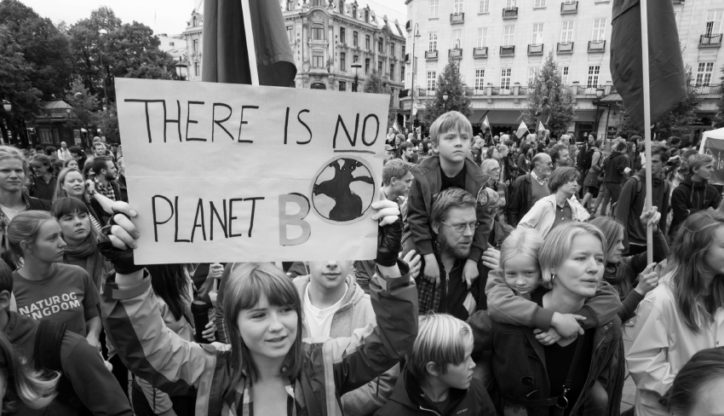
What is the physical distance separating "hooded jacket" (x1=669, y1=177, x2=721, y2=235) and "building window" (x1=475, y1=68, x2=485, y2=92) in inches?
1577

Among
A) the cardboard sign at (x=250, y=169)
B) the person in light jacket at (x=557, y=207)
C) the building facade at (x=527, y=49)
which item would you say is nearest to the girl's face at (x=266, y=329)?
the cardboard sign at (x=250, y=169)

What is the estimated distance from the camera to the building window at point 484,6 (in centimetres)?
4188

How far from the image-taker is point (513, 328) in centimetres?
204

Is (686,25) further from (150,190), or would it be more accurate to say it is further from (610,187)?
(150,190)

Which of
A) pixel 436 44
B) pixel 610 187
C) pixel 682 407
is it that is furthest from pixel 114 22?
pixel 682 407

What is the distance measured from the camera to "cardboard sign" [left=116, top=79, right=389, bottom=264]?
156 cm

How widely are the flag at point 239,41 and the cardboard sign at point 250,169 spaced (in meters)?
1.13

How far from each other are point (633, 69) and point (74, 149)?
48.2 feet

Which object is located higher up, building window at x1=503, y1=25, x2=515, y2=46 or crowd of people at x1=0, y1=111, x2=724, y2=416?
building window at x1=503, y1=25, x2=515, y2=46

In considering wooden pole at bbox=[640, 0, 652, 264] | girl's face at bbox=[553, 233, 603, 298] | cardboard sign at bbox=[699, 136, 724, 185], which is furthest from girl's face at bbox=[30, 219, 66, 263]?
cardboard sign at bbox=[699, 136, 724, 185]

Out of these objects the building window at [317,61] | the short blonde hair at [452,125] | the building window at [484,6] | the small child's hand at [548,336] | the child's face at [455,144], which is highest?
the building window at [484,6]

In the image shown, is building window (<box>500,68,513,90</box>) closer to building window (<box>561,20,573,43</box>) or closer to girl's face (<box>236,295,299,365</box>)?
building window (<box>561,20,573,43</box>)

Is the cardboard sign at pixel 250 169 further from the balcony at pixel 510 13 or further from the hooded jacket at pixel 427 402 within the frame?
the balcony at pixel 510 13

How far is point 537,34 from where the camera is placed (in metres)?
40.3
